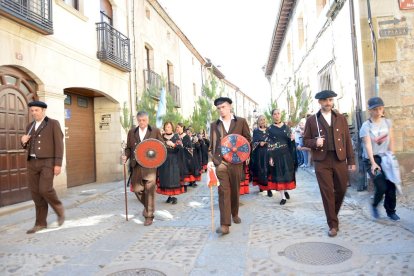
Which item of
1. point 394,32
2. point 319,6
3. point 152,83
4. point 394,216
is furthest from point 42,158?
point 152,83

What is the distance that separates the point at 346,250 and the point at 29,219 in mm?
5271

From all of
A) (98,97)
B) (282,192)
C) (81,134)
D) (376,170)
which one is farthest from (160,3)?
(376,170)

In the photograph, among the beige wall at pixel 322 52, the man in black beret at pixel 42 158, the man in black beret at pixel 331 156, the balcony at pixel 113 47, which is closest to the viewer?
the man in black beret at pixel 331 156

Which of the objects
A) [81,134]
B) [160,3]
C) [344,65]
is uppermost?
[160,3]

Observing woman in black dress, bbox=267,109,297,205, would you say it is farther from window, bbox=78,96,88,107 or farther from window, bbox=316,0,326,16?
window, bbox=78,96,88,107

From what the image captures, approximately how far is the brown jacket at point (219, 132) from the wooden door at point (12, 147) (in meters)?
4.70

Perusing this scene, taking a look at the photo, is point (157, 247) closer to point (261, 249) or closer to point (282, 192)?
point (261, 249)

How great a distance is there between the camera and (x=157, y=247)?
4.70 meters

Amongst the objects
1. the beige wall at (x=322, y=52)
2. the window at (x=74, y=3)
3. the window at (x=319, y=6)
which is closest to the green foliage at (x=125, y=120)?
the window at (x=74, y=3)

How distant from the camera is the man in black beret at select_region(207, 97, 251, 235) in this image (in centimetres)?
515

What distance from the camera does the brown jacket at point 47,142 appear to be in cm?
567

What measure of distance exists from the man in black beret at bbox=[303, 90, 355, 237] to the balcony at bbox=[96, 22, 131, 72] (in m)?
8.36

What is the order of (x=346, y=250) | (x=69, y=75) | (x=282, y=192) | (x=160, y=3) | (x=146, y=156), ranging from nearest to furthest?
1. (x=346, y=250)
2. (x=146, y=156)
3. (x=282, y=192)
4. (x=69, y=75)
5. (x=160, y=3)

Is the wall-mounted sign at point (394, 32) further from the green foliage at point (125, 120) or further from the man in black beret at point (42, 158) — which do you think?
the green foliage at point (125, 120)
